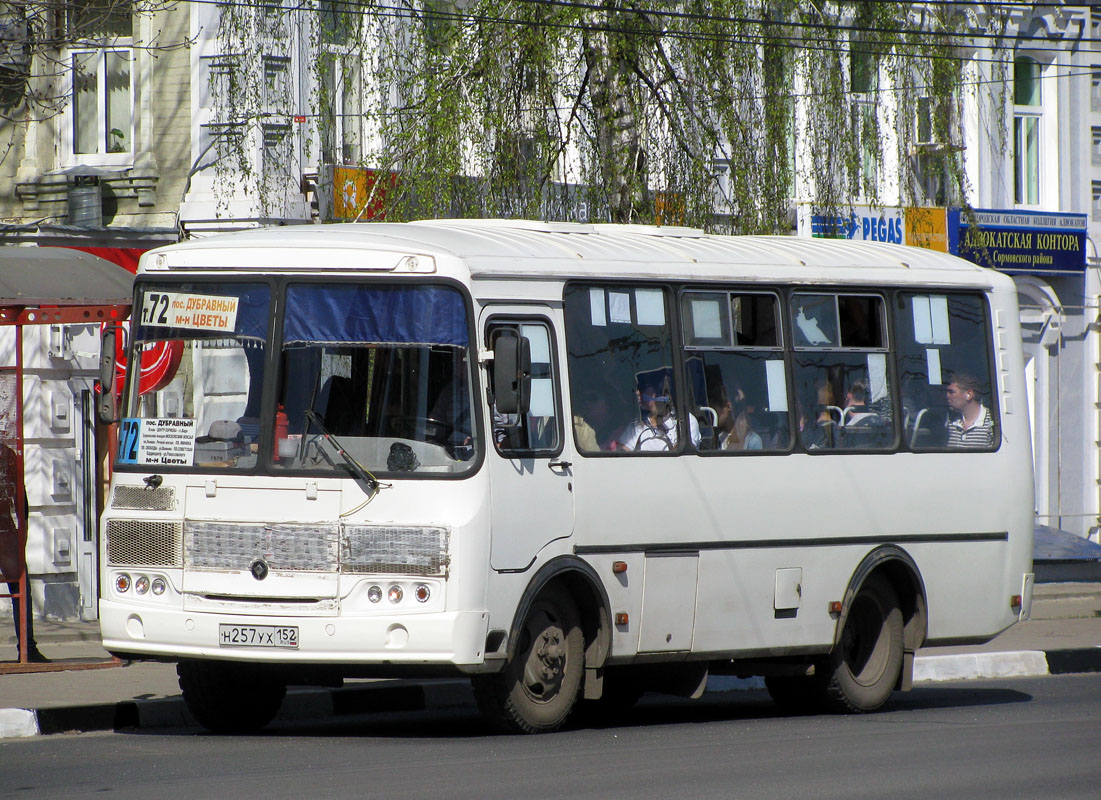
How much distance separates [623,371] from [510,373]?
3.74 feet

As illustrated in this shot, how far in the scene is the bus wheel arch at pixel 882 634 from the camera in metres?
12.1

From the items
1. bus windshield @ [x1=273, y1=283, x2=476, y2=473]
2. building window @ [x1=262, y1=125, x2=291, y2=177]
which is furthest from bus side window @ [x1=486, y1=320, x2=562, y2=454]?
building window @ [x1=262, y1=125, x2=291, y2=177]

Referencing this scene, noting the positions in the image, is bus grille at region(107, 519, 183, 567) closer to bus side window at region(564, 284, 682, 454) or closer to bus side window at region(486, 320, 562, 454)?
bus side window at region(486, 320, 562, 454)

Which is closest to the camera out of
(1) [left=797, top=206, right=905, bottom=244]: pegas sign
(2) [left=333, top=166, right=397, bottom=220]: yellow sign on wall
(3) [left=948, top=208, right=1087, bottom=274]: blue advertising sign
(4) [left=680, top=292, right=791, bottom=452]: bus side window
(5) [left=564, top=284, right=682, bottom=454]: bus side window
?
(5) [left=564, top=284, right=682, bottom=454]: bus side window

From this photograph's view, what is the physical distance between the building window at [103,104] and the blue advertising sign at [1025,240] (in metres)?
11.0

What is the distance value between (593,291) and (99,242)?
842 cm

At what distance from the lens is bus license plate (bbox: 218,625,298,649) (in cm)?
973

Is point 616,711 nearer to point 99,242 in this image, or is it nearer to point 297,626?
point 297,626

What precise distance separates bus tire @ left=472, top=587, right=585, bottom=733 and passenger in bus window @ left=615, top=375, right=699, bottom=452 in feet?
3.26

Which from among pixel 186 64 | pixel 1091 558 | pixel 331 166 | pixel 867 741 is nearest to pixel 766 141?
pixel 331 166

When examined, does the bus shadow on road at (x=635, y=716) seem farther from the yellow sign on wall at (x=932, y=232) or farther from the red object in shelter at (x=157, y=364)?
the yellow sign on wall at (x=932, y=232)

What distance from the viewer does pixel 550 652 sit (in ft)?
33.8

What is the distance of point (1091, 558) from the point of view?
75.4 ft

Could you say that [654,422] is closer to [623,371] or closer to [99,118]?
[623,371]
